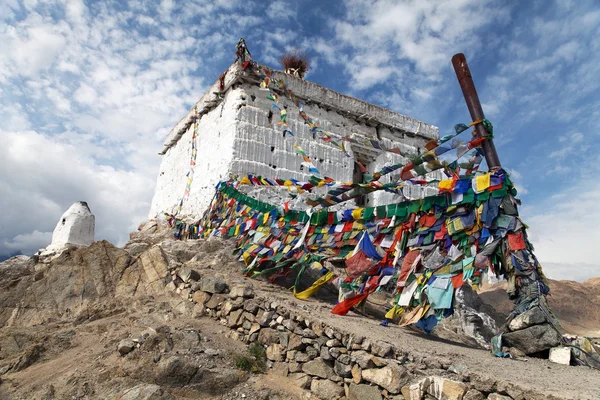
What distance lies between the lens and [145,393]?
13.1ft

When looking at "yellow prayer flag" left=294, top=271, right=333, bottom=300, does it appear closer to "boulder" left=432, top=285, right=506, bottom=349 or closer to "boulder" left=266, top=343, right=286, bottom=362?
"boulder" left=266, top=343, right=286, bottom=362

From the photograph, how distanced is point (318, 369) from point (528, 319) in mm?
→ 2341

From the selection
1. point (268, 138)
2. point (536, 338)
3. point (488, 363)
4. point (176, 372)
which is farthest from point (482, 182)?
point (268, 138)

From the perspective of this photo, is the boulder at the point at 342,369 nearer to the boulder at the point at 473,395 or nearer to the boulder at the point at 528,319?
the boulder at the point at 473,395

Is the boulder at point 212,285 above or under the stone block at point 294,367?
above

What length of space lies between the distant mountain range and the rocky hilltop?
1713 centimetres

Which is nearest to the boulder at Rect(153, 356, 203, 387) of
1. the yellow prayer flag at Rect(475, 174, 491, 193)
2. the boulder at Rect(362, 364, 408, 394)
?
the boulder at Rect(362, 364, 408, 394)

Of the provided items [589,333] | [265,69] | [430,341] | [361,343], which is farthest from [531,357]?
[589,333]

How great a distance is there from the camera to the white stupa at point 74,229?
346 inches

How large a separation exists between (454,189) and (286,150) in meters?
6.50

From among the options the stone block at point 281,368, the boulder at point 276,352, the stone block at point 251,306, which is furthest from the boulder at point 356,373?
the stone block at point 251,306

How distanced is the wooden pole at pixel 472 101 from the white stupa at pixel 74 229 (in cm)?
820

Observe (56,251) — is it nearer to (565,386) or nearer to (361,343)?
(361,343)

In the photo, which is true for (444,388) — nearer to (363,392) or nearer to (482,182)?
(363,392)
